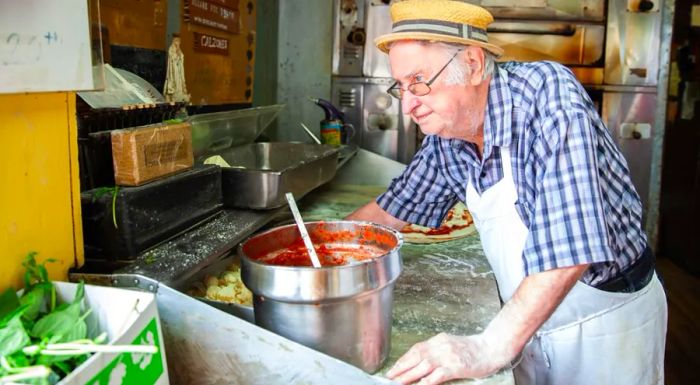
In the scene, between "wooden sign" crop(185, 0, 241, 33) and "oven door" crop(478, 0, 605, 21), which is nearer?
"wooden sign" crop(185, 0, 241, 33)

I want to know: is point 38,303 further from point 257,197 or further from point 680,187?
point 680,187

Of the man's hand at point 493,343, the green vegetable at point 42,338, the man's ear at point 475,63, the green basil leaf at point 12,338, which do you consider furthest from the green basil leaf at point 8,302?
the man's ear at point 475,63

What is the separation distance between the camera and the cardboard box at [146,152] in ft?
4.78

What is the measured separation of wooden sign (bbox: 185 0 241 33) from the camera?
2.70m

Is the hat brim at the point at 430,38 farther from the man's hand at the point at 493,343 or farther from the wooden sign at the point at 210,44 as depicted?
the wooden sign at the point at 210,44

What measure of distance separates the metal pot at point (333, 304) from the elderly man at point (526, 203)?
10 centimetres

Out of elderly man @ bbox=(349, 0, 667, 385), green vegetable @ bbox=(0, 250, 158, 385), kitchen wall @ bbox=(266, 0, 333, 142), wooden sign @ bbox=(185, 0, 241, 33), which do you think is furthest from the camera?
kitchen wall @ bbox=(266, 0, 333, 142)

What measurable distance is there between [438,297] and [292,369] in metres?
A: 0.69

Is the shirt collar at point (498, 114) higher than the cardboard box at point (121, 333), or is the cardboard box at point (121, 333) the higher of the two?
the shirt collar at point (498, 114)

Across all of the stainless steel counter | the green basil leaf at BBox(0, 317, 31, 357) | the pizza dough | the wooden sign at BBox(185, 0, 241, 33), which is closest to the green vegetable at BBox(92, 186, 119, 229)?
the stainless steel counter

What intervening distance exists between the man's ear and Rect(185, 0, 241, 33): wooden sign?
1.65 meters

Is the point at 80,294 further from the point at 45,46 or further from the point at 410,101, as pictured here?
the point at 410,101

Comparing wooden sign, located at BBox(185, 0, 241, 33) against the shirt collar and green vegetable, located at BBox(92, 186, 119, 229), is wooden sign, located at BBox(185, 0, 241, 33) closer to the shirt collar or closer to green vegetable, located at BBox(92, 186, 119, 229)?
green vegetable, located at BBox(92, 186, 119, 229)

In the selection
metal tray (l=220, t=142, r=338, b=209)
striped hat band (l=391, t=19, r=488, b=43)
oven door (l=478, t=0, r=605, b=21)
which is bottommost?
metal tray (l=220, t=142, r=338, b=209)
